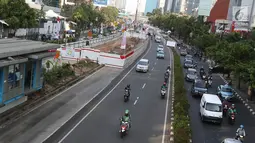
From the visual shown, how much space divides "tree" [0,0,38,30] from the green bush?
13.8 metres

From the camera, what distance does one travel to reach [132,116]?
21375 mm

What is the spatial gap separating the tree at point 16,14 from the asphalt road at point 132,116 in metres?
16.5

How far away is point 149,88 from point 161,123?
11.4m

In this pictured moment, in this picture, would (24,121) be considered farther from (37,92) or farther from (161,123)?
(161,123)

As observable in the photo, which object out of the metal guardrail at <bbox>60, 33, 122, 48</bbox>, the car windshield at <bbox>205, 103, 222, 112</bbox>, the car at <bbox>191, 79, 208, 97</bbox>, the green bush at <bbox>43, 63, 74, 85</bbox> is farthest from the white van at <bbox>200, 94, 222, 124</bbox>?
the metal guardrail at <bbox>60, 33, 122, 48</bbox>

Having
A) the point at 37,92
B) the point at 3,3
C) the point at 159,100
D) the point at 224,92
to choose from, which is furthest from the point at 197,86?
the point at 3,3

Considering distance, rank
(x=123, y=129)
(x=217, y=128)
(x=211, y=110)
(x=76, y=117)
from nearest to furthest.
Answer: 1. (x=123, y=129)
2. (x=76, y=117)
3. (x=217, y=128)
4. (x=211, y=110)

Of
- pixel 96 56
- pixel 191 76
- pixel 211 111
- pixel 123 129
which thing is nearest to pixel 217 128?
pixel 211 111

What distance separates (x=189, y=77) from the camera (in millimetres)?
38125

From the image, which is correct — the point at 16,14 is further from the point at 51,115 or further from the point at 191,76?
the point at 51,115

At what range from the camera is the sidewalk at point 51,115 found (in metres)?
15.2

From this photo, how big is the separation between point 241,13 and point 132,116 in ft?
180

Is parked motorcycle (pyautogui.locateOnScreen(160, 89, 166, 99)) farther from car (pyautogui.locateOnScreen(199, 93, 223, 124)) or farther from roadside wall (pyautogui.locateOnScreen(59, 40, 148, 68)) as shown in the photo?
roadside wall (pyautogui.locateOnScreen(59, 40, 148, 68))

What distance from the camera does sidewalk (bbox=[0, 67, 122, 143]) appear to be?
1517 cm
